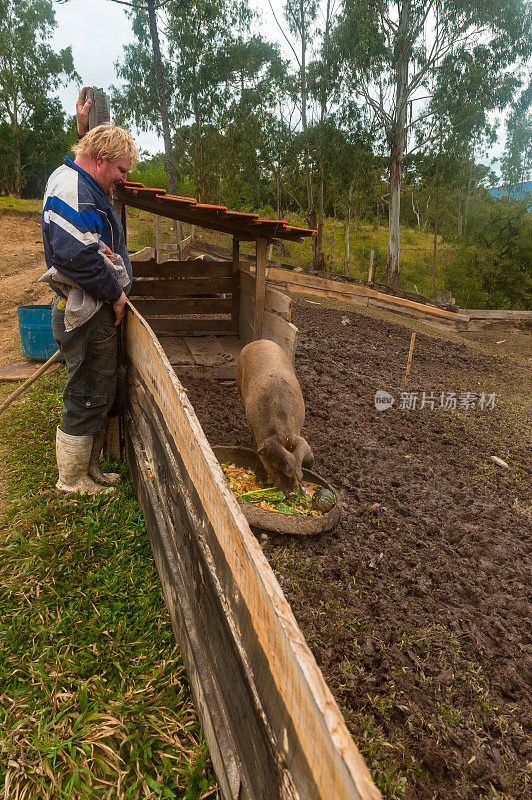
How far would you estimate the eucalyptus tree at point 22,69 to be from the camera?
132 ft

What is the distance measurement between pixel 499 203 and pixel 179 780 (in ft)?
94.0

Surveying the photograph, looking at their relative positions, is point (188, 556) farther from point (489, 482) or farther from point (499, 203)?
point (499, 203)

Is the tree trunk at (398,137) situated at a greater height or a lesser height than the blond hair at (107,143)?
greater

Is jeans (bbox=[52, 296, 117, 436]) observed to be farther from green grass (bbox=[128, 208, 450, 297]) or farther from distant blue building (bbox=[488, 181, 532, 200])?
distant blue building (bbox=[488, 181, 532, 200])

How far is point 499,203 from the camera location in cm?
2588

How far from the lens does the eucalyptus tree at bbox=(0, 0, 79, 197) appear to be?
40.2m

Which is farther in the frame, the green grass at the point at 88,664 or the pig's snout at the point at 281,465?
the pig's snout at the point at 281,465

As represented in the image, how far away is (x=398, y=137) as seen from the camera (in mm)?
24359

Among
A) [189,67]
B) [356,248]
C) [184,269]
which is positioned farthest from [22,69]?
[184,269]

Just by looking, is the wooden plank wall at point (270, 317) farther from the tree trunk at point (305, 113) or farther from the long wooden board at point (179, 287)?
the tree trunk at point (305, 113)

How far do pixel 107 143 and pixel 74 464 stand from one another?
92.1 inches

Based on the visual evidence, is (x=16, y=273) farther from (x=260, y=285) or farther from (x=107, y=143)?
(x=107, y=143)

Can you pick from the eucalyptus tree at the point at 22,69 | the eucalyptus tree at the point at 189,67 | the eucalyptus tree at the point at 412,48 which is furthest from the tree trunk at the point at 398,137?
the eucalyptus tree at the point at 22,69

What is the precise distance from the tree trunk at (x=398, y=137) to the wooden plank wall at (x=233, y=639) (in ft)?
71.4
